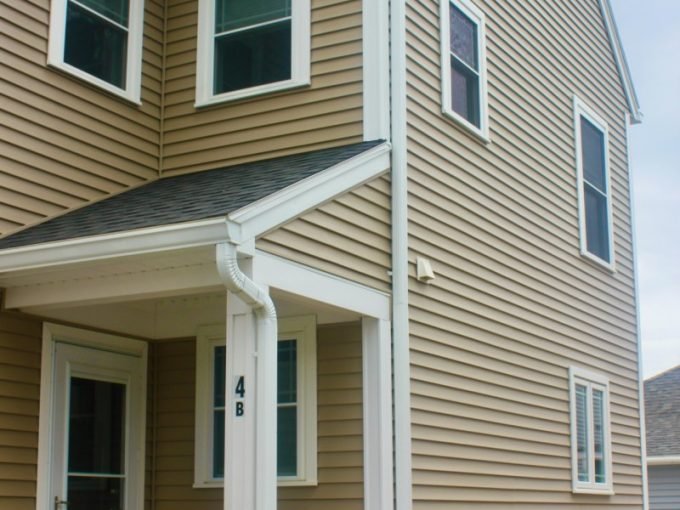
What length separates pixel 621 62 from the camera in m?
14.2

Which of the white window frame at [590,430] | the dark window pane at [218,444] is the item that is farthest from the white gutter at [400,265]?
the white window frame at [590,430]

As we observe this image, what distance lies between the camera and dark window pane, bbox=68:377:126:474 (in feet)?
27.4

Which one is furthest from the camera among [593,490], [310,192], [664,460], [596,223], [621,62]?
[664,460]

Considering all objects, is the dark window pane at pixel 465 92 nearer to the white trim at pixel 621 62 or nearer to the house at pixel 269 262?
the house at pixel 269 262

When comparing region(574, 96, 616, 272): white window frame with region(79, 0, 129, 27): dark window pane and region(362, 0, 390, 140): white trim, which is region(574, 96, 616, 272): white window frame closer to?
region(362, 0, 390, 140): white trim

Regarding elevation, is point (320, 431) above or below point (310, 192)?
below

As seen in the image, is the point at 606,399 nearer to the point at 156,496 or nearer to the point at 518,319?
the point at 518,319

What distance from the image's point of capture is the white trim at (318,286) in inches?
272

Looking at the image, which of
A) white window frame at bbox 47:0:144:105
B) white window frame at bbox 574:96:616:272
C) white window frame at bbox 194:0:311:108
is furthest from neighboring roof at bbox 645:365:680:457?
white window frame at bbox 47:0:144:105

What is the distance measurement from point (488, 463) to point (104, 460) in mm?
3301

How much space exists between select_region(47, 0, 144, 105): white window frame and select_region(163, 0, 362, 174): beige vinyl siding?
1.22 feet

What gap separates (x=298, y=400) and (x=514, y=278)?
3191mm

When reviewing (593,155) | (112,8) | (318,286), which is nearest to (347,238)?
(318,286)

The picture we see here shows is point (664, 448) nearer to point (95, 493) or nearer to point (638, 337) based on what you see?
point (638, 337)
